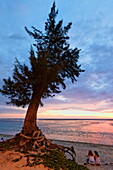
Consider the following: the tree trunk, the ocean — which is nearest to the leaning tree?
the tree trunk

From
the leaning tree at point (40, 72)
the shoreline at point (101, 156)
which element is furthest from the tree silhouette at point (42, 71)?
the shoreline at point (101, 156)

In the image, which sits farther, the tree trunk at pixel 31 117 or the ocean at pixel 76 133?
the ocean at pixel 76 133

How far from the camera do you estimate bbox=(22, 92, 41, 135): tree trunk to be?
986 centimetres

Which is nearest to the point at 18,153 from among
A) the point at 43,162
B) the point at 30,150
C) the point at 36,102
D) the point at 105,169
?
the point at 30,150

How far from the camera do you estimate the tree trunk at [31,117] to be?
9.86m

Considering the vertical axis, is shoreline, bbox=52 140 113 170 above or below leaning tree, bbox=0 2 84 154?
below

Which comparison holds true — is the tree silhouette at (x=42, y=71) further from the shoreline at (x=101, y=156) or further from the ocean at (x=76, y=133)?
the ocean at (x=76, y=133)

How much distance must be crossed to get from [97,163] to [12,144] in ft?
27.7

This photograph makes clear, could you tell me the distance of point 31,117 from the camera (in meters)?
10.1

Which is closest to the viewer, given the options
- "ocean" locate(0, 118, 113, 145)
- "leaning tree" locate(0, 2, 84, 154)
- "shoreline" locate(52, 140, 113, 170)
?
"leaning tree" locate(0, 2, 84, 154)

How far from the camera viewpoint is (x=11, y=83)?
9977 millimetres

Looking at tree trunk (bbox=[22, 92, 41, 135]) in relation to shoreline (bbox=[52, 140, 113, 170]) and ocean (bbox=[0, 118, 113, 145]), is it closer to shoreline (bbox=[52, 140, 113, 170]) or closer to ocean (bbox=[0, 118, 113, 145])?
shoreline (bbox=[52, 140, 113, 170])

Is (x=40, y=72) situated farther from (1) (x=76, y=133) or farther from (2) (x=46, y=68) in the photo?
(1) (x=76, y=133)

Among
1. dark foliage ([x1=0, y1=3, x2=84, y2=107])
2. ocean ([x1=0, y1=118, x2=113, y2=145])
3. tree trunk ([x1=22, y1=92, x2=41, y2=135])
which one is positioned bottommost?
ocean ([x1=0, y1=118, x2=113, y2=145])
